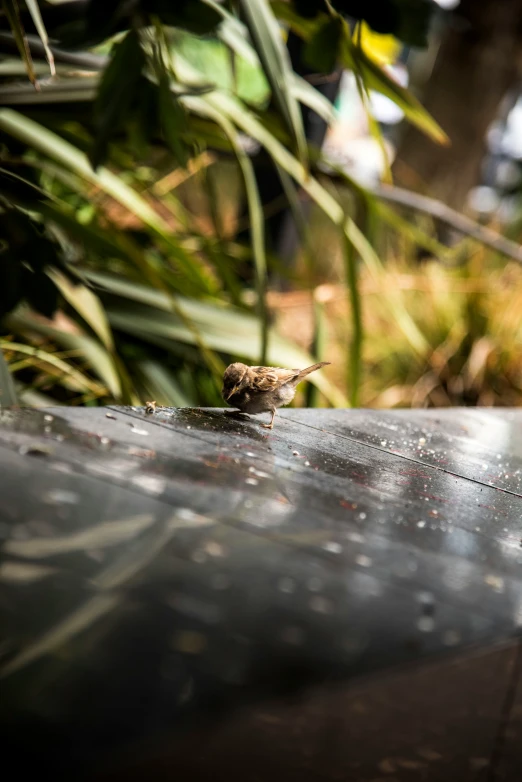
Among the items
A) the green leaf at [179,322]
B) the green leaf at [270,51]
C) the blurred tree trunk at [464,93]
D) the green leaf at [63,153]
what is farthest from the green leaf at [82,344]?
the blurred tree trunk at [464,93]

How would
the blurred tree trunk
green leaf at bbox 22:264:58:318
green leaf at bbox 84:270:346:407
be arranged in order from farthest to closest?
the blurred tree trunk → green leaf at bbox 84:270:346:407 → green leaf at bbox 22:264:58:318

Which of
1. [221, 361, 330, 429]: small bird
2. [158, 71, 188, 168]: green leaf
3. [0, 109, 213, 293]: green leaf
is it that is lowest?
[221, 361, 330, 429]: small bird

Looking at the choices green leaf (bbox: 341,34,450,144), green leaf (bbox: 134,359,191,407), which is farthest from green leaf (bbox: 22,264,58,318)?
green leaf (bbox: 134,359,191,407)

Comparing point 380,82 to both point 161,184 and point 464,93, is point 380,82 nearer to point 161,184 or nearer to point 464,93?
point 161,184

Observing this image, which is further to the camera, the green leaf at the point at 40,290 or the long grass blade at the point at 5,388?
the green leaf at the point at 40,290

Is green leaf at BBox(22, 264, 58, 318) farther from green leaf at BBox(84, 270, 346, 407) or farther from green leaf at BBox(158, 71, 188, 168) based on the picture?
green leaf at BBox(84, 270, 346, 407)

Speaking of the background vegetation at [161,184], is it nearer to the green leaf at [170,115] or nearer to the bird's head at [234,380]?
the green leaf at [170,115]

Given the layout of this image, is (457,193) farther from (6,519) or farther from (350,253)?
(6,519)
